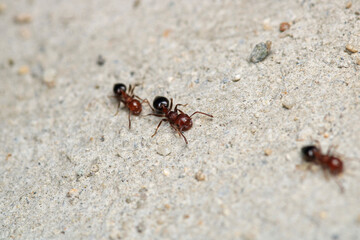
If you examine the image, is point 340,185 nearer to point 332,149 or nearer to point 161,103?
point 332,149

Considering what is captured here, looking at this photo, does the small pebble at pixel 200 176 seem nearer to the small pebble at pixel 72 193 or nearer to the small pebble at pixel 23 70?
the small pebble at pixel 72 193

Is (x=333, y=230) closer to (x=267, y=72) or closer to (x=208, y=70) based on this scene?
(x=267, y=72)

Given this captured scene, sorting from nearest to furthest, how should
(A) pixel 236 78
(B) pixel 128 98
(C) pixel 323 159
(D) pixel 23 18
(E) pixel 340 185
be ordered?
(E) pixel 340 185
(C) pixel 323 159
(A) pixel 236 78
(B) pixel 128 98
(D) pixel 23 18

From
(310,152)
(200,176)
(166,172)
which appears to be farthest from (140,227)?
(310,152)

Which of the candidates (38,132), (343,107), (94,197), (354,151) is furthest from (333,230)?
(38,132)

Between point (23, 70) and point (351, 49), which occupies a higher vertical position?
point (351, 49)

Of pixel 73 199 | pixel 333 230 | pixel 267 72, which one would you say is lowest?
pixel 73 199

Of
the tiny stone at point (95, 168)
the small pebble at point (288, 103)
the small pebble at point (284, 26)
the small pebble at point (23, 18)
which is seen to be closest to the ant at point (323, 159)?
the small pebble at point (288, 103)
